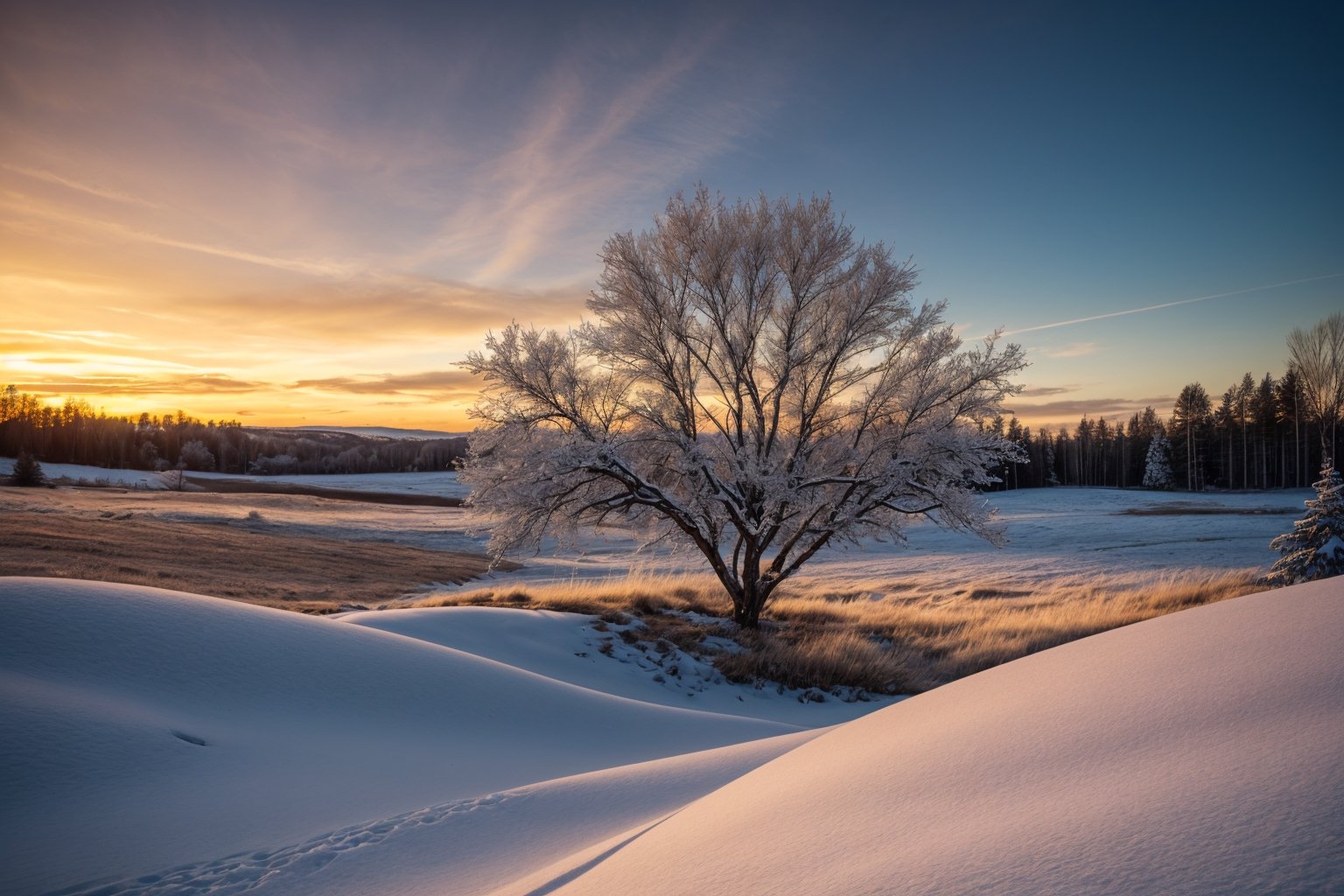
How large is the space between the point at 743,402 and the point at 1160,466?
76795 millimetres

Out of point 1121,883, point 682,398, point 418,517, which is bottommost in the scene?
point 418,517

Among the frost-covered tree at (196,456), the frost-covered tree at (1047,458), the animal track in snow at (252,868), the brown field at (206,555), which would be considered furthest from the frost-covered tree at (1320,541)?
the frost-covered tree at (196,456)

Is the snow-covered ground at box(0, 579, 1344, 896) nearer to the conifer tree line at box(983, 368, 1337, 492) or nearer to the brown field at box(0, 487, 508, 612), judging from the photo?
the brown field at box(0, 487, 508, 612)

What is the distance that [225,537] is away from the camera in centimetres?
2739

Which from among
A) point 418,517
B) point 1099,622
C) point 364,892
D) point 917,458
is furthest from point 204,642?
point 418,517

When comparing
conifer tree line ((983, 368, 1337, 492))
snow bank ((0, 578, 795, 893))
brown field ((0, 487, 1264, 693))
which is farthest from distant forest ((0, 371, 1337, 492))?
snow bank ((0, 578, 795, 893))

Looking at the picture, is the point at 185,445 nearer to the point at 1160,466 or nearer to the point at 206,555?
the point at 206,555

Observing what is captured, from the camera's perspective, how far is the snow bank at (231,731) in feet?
10.4

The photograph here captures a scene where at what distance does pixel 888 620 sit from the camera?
15195 millimetres

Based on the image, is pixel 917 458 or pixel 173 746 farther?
pixel 917 458

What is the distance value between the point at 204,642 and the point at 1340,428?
68031 millimetres

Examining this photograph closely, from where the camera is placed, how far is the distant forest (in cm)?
6353

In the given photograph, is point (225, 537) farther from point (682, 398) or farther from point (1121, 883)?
point (1121, 883)

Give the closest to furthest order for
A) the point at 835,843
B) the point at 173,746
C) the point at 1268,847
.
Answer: the point at 1268,847 < the point at 835,843 < the point at 173,746
